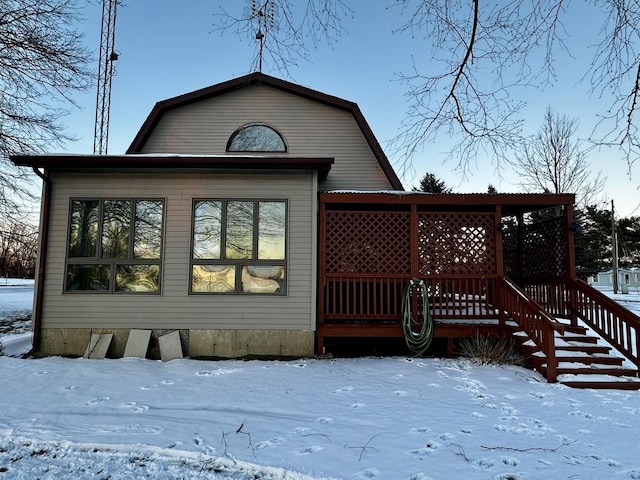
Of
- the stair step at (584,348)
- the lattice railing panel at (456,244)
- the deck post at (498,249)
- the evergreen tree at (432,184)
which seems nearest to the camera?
the stair step at (584,348)

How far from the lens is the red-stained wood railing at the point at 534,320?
5.16 metres

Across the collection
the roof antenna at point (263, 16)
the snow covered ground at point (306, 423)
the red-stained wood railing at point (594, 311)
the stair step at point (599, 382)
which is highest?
the roof antenna at point (263, 16)

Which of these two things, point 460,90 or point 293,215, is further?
point 293,215

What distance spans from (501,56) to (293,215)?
390 centimetres

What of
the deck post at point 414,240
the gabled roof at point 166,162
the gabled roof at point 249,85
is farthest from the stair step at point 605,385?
the gabled roof at point 249,85

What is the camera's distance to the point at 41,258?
644 centimetres

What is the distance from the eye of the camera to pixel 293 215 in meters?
6.67

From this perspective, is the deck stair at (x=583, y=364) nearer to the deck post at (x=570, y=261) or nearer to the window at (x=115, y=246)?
the deck post at (x=570, y=261)

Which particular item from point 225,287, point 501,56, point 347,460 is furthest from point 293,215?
point 347,460

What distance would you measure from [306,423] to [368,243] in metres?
3.69

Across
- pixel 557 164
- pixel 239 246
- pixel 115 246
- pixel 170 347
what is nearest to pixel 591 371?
pixel 239 246

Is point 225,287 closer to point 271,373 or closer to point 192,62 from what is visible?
point 271,373

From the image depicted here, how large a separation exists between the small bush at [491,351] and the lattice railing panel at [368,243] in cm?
159

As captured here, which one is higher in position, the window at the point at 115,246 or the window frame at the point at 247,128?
the window frame at the point at 247,128
